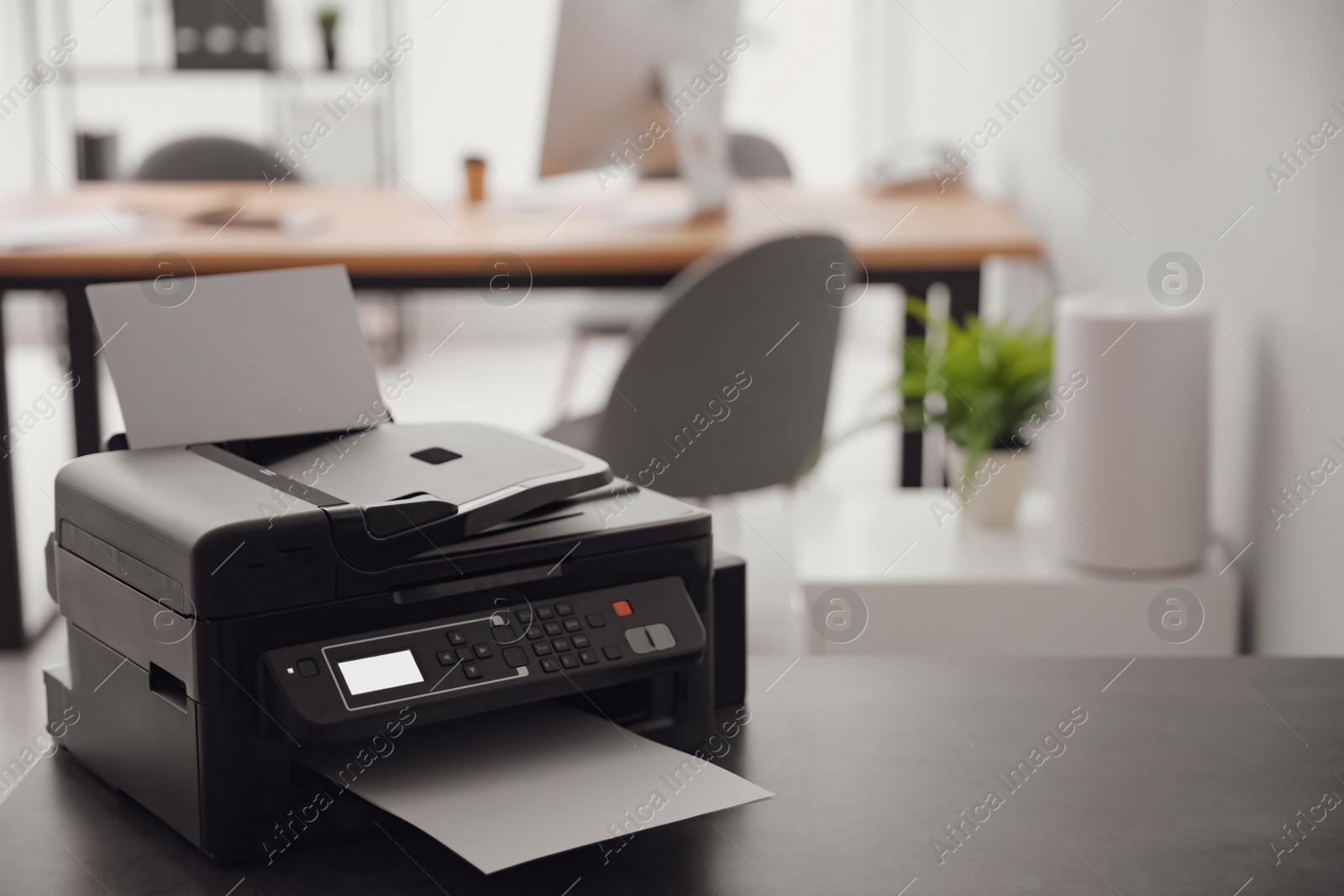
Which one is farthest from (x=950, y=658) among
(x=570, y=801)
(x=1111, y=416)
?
(x=1111, y=416)

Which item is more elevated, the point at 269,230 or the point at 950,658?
the point at 269,230

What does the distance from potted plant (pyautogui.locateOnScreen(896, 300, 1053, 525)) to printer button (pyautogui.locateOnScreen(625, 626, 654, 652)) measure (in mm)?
1372

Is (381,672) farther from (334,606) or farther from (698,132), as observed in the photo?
(698,132)

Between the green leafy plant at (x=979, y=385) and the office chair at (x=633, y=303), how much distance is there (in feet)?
4.76

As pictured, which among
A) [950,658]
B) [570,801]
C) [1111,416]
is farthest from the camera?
[1111,416]

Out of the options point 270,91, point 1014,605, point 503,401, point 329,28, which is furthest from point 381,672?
point 270,91

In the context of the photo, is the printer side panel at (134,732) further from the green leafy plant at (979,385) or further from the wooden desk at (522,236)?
the wooden desk at (522,236)

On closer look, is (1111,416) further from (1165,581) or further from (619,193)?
(619,193)

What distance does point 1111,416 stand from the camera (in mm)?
1963

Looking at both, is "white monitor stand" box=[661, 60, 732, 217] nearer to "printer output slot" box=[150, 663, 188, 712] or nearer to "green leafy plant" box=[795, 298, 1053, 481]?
"green leafy plant" box=[795, 298, 1053, 481]

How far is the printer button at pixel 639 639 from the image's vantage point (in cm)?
92

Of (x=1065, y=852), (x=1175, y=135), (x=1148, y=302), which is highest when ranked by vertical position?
(x=1175, y=135)

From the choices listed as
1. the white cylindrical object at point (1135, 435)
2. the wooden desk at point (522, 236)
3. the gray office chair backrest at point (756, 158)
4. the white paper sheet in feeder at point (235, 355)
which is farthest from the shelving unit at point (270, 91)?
the white paper sheet in feeder at point (235, 355)

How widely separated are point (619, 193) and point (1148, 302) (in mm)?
1790
